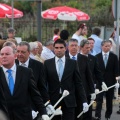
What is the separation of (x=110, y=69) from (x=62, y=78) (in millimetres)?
3764

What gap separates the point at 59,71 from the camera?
8977 mm

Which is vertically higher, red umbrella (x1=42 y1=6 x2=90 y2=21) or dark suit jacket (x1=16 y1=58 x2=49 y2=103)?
red umbrella (x1=42 y1=6 x2=90 y2=21)

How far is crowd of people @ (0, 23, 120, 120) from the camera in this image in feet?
21.6

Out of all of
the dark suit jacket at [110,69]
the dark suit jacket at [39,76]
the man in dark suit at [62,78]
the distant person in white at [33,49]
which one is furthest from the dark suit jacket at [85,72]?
the dark suit jacket at [39,76]

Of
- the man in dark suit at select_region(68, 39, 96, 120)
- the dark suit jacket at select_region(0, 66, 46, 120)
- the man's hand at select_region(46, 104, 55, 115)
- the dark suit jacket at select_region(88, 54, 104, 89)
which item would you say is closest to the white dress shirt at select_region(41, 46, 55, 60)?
the dark suit jacket at select_region(88, 54, 104, 89)

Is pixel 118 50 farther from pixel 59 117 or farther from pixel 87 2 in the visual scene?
pixel 87 2

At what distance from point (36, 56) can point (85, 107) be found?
142cm

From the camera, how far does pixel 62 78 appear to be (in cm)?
891

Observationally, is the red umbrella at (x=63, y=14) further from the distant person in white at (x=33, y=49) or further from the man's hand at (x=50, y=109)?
the man's hand at (x=50, y=109)

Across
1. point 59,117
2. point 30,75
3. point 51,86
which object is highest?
point 30,75

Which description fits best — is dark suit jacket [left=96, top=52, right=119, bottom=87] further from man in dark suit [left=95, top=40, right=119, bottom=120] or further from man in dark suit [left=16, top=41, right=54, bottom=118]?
man in dark suit [left=16, top=41, right=54, bottom=118]

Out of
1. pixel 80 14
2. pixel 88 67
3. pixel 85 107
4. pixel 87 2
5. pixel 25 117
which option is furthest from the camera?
pixel 87 2

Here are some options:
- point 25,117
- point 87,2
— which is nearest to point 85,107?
point 25,117

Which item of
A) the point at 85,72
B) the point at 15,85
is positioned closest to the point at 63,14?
the point at 85,72
